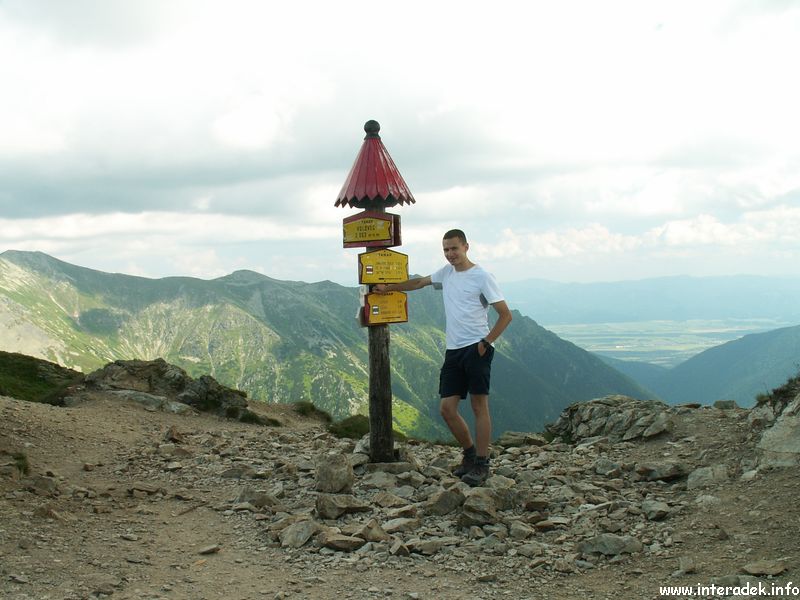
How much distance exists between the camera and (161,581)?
713cm

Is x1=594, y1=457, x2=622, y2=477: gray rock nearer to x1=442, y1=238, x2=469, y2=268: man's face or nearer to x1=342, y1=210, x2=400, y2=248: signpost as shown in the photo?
x1=442, y1=238, x2=469, y2=268: man's face

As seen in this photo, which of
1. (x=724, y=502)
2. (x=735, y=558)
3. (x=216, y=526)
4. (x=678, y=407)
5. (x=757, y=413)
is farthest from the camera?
(x=678, y=407)

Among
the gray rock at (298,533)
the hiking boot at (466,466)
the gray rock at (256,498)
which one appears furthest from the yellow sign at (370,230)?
the gray rock at (298,533)

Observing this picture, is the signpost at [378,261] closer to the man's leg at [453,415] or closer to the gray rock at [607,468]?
the man's leg at [453,415]

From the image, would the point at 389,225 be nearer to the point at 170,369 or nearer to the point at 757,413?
the point at 757,413

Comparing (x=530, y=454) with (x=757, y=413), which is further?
(x=530, y=454)

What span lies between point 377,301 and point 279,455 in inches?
191

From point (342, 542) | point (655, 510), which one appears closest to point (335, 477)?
point (342, 542)

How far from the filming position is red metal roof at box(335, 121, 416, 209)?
1152 centimetres

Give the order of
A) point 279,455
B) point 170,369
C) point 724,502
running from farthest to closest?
point 170,369, point 279,455, point 724,502

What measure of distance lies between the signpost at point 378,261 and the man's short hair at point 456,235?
66.7 inches

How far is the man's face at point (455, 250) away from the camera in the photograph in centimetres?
1002

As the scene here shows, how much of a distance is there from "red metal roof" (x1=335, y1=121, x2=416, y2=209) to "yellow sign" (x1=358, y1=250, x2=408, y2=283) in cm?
95

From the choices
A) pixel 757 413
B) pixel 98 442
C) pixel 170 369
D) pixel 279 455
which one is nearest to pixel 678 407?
pixel 757 413
